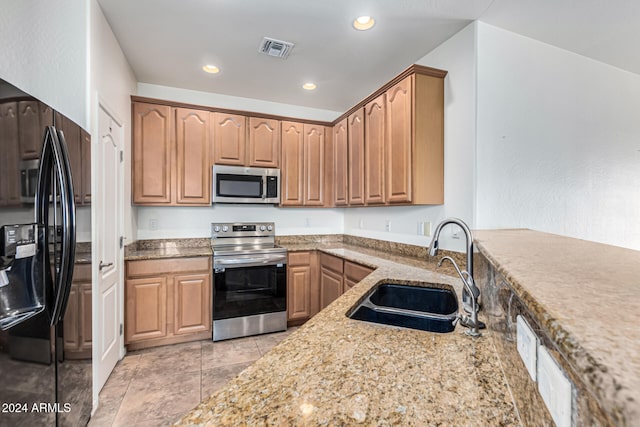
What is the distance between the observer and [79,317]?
4.93 ft

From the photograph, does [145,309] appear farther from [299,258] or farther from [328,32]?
[328,32]

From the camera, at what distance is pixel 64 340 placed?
1.33 metres

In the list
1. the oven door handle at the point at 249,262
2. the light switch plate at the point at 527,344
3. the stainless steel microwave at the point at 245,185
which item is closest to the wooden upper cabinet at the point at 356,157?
the stainless steel microwave at the point at 245,185

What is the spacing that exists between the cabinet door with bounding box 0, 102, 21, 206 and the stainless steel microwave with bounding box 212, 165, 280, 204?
2134mm

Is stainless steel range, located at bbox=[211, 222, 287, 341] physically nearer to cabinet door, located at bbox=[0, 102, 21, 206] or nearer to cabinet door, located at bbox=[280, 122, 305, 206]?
cabinet door, located at bbox=[280, 122, 305, 206]

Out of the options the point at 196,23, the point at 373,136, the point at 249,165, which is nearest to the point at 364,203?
the point at 373,136

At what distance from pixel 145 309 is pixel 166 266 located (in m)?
0.42

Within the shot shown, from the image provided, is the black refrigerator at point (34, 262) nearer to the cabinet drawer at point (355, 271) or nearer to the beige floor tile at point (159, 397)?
the beige floor tile at point (159, 397)

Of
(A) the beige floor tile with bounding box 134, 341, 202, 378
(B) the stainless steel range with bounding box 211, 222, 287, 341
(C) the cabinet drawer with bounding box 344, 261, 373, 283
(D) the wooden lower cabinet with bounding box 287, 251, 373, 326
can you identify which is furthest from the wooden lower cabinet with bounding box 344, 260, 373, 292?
(A) the beige floor tile with bounding box 134, 341, 202, 378

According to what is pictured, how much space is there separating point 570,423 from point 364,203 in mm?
2591

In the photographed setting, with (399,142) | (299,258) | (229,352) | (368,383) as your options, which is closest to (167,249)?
(229,352)

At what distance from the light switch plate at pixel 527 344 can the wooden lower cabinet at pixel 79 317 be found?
176cm

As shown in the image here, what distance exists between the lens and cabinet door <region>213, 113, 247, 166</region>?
125 inches

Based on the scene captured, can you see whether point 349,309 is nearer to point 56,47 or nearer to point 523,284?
point 523,284
